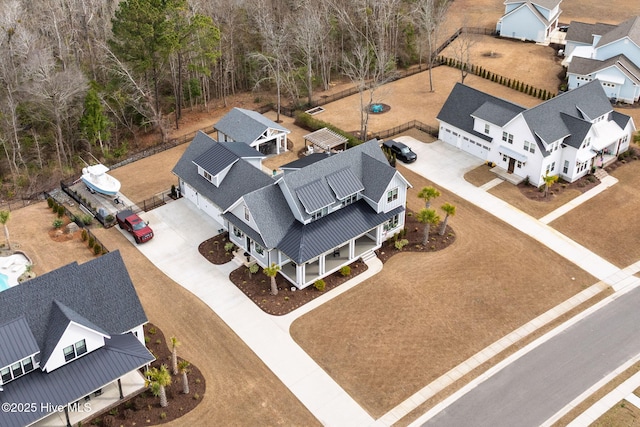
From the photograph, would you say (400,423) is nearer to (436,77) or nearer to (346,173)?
(346,173)

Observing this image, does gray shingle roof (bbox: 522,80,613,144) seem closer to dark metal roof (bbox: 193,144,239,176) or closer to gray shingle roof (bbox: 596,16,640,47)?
gray shingle roof (bbox: 596,16,640,47)

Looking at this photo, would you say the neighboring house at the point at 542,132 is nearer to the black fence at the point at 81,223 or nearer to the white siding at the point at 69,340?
the black fence at the point at 81,223

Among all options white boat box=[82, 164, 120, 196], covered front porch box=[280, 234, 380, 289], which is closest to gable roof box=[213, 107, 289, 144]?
white boat box=[82, 164, 120, 196]

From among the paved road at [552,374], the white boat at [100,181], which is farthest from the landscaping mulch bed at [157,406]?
the white boat at [100,181]

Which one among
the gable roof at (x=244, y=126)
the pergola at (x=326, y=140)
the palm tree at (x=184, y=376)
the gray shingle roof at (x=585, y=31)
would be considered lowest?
the palm tree at (x=184, y=376)

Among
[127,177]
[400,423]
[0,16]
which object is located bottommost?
[400,423]

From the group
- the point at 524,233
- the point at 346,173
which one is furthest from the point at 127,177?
the point at 524,233

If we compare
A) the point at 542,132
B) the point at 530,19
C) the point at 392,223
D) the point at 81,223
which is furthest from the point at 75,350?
the point at 530,19
